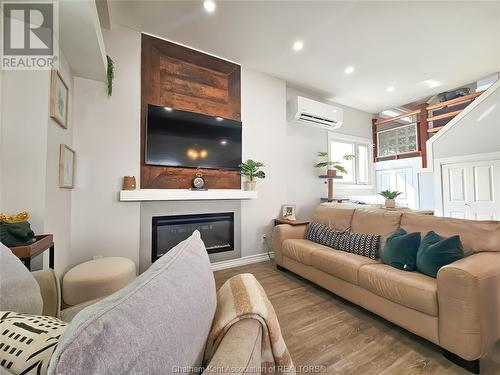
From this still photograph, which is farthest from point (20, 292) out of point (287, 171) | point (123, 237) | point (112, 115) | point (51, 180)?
point (287, 171)

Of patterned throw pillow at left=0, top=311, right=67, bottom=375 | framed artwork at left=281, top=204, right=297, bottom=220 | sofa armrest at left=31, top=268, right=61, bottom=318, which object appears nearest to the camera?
patterned throw pillow at left=0, top=311, right=67, bottom=375

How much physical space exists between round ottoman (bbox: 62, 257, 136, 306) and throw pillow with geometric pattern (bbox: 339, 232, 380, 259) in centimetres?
218

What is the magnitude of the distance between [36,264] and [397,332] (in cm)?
278

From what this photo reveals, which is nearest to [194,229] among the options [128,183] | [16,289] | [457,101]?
[128,183]

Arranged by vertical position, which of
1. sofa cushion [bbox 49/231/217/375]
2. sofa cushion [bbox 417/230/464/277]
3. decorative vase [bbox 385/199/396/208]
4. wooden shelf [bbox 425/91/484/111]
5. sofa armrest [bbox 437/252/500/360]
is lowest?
→ sofa armrest [bbox 437/252/500/360]

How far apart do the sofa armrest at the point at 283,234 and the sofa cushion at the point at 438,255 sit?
1.43 meters

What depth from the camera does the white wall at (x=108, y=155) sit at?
2324mm

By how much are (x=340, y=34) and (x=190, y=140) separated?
2282 millimetres

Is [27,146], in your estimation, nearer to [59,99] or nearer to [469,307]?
[59,99]

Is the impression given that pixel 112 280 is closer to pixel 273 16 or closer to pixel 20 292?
pixel 20 292

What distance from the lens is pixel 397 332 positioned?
5.56 ft

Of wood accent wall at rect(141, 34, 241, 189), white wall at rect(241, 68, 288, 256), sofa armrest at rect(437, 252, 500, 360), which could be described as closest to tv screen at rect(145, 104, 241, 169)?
wood accent wall at rect(141, 34, 241, 189)

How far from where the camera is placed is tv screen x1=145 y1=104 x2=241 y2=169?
2.67 m

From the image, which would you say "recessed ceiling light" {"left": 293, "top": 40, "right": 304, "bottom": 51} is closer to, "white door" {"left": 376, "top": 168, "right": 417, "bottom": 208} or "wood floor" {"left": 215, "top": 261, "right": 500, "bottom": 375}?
"wood floor" {"left": 215, "top": 261, "right": 500, "bottom": 375}
